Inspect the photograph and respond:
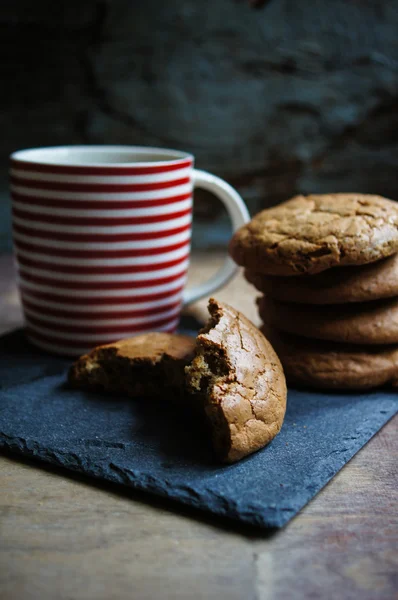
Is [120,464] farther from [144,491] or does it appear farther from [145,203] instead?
[145,203]

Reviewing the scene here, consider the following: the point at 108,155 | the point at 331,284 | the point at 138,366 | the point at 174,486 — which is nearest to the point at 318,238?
the point at 331,284

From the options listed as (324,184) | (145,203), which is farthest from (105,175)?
(324,184)

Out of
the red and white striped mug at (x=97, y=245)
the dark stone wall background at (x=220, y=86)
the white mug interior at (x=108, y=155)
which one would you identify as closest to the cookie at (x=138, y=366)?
the red and white striped mug at (x=97, y=245)

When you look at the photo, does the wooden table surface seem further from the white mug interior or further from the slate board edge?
the white mug interior

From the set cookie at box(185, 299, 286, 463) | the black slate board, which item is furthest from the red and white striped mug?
cookie at box(185, 299, 286, 463)

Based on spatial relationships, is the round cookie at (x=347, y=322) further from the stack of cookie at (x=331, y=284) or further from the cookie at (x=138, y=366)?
the cookie at (x=138, y=366)
